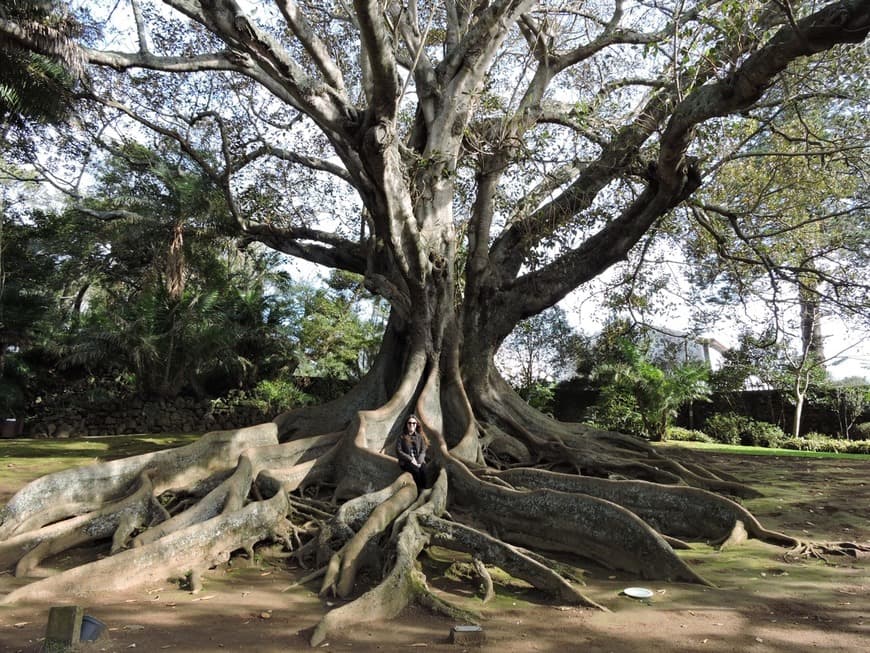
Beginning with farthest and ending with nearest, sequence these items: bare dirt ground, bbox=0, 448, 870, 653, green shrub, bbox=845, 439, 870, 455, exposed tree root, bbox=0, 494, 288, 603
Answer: green shrub, bbox=845, 439, 870, 455 < exposed tree root, bbox=0, 494, 288, 603 < bare dirt ground, bbox=0, 448, 870, 653

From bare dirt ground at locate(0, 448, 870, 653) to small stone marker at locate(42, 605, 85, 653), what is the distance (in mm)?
223

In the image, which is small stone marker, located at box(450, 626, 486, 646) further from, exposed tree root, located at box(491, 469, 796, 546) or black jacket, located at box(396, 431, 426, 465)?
exposed tree root, located at box(491, 469, 796, 546)

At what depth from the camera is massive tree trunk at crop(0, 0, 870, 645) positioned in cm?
589

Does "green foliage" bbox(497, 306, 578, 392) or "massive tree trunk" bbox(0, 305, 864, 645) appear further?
"green foliage" bbox(497, 306, 578, 392)

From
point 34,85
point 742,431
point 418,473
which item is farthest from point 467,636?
point 742,431

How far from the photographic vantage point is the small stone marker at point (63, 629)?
11.8ft

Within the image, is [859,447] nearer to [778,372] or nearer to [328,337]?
[778,372]

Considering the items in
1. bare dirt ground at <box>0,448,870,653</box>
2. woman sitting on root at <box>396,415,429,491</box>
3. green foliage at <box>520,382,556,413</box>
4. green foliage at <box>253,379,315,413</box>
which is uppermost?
green foliage at <box>520,382,556,413</box>

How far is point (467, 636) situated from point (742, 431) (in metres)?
19.4

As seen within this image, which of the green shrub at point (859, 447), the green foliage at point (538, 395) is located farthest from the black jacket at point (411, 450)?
the green shrub at point (859, 447)

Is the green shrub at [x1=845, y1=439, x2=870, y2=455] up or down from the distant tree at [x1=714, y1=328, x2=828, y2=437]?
down

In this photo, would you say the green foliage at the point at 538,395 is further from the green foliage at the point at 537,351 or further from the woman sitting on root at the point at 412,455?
the woman sitting on root at the point at 412,455

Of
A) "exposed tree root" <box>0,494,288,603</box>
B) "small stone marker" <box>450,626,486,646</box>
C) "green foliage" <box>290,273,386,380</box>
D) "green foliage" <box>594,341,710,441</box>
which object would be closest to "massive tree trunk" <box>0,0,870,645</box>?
"exposed tree root" <box>0,494,288,603</box>

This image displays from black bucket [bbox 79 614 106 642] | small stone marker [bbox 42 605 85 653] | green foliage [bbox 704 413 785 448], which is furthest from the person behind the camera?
green foliage [bbox 704 413 785 448]
